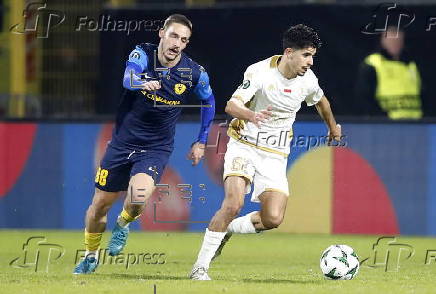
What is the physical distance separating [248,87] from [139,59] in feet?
3.49

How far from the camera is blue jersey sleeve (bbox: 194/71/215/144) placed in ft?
39.8

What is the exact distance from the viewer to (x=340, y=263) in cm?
1112

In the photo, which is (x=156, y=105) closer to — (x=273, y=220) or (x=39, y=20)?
(x=273, y=220)

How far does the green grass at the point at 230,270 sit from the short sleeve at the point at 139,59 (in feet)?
6.20

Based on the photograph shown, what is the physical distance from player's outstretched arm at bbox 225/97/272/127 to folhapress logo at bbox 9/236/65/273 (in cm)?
262

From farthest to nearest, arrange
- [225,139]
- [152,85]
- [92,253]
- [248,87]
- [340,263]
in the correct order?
[225,139]
[92,253]
[248,87]
[340,263]
[152,85]

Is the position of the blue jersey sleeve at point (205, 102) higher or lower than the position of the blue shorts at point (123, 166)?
higher

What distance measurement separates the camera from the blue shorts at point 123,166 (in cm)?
1177

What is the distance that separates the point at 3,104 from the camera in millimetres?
19562

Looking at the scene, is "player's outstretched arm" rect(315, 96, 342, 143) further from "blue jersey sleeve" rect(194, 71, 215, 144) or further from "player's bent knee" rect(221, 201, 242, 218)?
"player's bent knee" rect(221, 201, 242, 218)

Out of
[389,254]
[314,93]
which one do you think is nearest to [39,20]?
[389,254]

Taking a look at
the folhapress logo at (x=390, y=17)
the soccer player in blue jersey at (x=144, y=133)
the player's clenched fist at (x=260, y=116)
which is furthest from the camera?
the folhapress logo at (x=390, y=17)

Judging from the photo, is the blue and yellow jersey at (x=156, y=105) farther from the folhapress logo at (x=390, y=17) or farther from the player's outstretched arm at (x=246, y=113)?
the folhapress logo at (x=390, y=17)

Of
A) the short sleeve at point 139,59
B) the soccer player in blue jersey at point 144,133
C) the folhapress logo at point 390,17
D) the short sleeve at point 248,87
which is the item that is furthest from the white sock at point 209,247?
the folhapress logo at point 390,17
